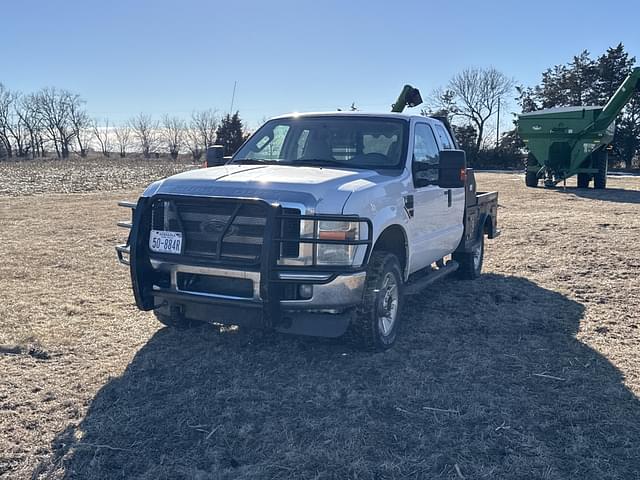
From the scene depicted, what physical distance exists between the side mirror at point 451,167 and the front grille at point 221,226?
68.6 inches

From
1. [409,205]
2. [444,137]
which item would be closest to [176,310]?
[409,205]

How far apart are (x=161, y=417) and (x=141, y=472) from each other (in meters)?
0.62

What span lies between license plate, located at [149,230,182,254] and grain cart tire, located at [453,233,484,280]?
4.00 metres

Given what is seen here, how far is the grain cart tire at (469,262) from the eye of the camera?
7.45 m

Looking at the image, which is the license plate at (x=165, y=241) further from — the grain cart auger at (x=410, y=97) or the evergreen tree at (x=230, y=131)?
the evergreen tree at (x=230, y=131)

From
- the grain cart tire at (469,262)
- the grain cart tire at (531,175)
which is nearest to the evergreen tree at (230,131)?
the grain cart tire at (531,175)

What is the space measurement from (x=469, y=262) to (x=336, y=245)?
3671mm

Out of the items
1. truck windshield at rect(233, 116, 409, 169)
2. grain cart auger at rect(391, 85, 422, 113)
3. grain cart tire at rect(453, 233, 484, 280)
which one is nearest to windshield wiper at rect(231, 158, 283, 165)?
truck windshield at rect(233, 116, 409, 169)

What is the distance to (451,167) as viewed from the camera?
529 centimetres

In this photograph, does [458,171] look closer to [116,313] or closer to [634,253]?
[116,313]

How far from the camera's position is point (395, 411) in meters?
3.87

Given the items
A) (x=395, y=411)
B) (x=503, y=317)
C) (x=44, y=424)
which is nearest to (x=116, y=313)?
(x=44, y=424)

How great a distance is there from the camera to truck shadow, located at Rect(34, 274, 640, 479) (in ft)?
10.6

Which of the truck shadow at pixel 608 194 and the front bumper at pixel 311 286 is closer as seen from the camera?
the front bumper at pixel 311 286
